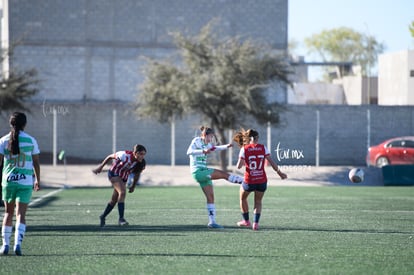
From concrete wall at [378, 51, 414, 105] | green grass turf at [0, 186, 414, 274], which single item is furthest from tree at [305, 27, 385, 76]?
green grass turf at [0, 186, 414, 274]

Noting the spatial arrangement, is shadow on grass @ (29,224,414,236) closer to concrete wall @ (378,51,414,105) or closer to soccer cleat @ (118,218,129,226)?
soccer cleat @ (118,218,129,226)

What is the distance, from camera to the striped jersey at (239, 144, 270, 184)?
654 inches

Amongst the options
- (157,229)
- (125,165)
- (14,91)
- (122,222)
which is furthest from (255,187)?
(14,91)

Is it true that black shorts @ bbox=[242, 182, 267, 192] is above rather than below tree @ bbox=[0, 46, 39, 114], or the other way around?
below

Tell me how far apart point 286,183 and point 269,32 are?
19.2 m

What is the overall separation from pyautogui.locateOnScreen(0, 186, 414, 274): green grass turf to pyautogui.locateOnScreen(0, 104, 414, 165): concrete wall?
792 inches

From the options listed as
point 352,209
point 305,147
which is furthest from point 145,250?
point 305,147

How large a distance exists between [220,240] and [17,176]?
3.61m

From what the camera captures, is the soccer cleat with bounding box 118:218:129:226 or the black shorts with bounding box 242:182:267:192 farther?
the soccer cleat with bounding box 118:218:129:226

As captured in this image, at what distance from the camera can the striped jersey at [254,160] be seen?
54.5ft

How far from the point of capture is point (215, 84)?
3984 cm

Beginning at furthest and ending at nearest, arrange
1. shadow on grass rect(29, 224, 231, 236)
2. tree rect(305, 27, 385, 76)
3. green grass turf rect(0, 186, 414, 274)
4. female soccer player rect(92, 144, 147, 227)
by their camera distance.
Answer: tree rect(305, 27, 385, 76) → female soccer player rect(92, 144, 147, 227) → shadow on grass rect(29, 224, 231, 236) → green grass turf rect(0, 186, 414, 274)

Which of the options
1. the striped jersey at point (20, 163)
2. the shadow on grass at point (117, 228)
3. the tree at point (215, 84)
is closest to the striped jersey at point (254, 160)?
the shadow on grass at point (117, 228)

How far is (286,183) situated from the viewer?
1491 inches
